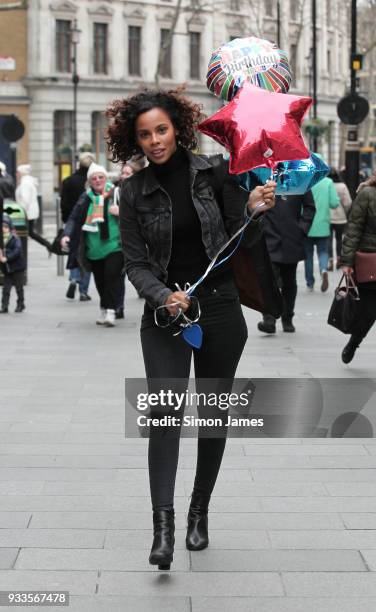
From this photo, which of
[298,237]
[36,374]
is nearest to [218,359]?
[36,374]

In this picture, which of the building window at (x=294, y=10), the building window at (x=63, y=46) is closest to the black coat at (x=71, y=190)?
the building window at (x=63, y=46)

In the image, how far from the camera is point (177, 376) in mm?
5012

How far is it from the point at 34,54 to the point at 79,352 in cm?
4670

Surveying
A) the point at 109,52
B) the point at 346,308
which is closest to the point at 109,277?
the point at 346,308

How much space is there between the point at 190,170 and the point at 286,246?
8.00m

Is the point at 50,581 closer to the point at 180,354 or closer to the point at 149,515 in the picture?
the point at 180,354

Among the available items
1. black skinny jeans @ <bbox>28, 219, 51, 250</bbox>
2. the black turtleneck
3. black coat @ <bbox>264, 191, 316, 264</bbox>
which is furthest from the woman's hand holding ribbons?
black skinny jeans @ <bbox>28, 219, 51, 250</bbox>

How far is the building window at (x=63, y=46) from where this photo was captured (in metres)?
57.7

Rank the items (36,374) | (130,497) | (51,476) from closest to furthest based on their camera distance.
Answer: (130,497) < (51,476) < (36,374)

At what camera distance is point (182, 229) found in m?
4.94

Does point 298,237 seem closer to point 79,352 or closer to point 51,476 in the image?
point 79,352

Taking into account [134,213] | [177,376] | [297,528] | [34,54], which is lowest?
[297,528]

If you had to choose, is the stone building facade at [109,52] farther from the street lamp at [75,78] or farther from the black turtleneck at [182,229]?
the black turtleneck at [182,229]

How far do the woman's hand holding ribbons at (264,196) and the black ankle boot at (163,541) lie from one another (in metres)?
1.19
